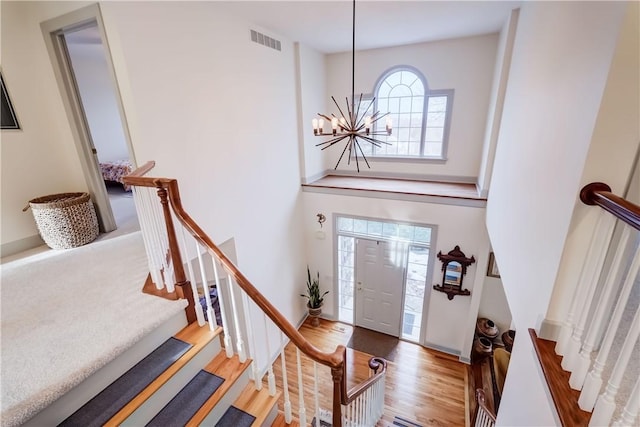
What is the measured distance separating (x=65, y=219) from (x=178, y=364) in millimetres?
2201

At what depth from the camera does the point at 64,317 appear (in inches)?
78.4

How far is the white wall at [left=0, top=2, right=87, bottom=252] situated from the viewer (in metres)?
2.62

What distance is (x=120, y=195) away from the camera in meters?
5.31

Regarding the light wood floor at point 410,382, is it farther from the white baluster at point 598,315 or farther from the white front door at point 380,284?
the white baluster at point 598,315

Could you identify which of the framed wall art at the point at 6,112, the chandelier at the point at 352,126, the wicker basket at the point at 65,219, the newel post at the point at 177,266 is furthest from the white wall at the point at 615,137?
the framed wall art at the point at 6,112

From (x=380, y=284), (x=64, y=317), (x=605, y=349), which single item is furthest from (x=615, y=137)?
(x=380, y=284)

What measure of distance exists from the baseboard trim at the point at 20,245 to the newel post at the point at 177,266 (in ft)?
7.31

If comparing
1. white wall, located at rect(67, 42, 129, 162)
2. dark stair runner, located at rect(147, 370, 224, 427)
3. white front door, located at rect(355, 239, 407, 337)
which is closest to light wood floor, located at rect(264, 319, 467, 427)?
white front door, located at rect(355, 239, 407, 337)

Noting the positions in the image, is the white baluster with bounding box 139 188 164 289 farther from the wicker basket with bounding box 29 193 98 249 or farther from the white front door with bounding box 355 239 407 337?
the white front door with bounding box 355 239 407 337

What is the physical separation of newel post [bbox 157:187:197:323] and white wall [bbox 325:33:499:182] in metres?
4.52

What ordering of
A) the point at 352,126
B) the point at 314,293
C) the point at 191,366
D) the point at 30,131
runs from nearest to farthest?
1. the point at 191,366
2. the point at 30,131
3. the point at 352,126
4. the point at 314,293

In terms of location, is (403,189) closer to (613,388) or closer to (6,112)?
(613,388)

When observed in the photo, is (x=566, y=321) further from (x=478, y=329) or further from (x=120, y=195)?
(x=120, y=195)

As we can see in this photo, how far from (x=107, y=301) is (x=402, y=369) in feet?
14.8
